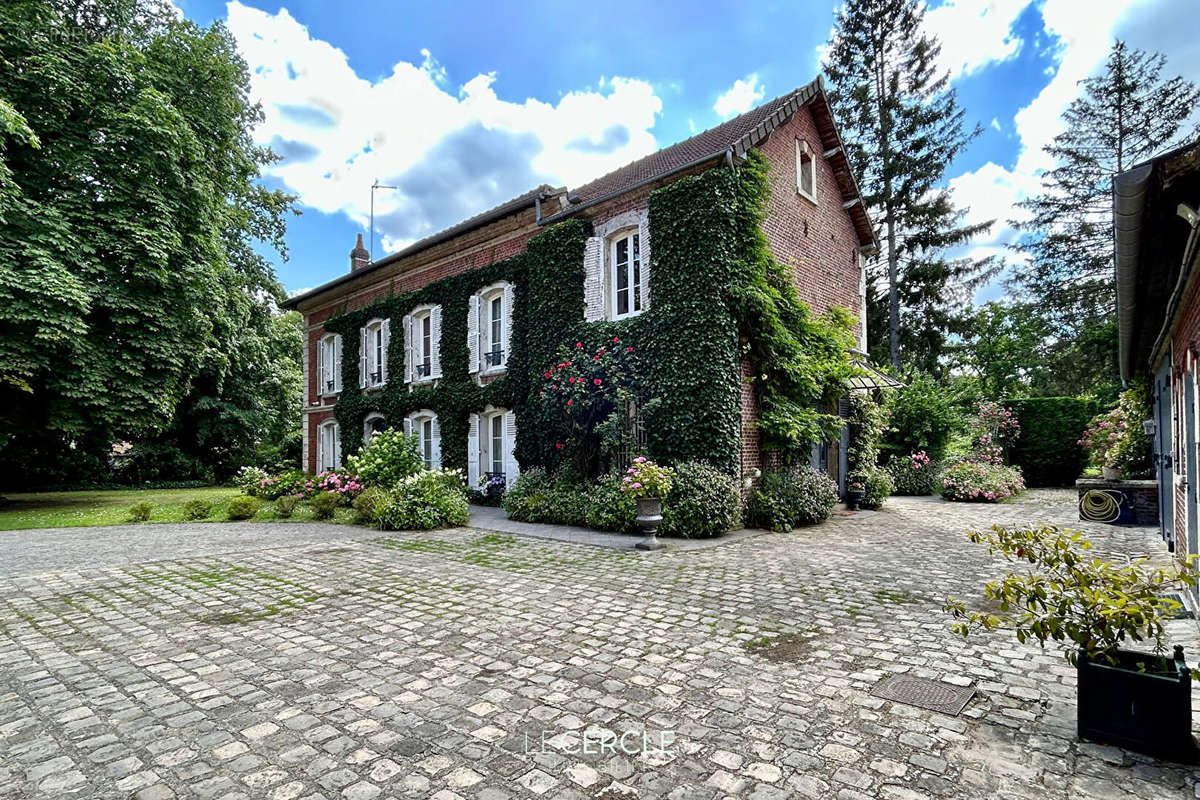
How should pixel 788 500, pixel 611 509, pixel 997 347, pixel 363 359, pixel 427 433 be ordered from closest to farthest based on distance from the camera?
pixel 611 509 < pixel 788 500 < pixel 427 433 < pixel 363 359 < pixel 997 347

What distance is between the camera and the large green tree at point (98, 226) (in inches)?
511

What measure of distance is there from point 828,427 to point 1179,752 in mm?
9180

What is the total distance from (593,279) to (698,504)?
218 inches

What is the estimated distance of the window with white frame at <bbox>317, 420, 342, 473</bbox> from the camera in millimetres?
20031

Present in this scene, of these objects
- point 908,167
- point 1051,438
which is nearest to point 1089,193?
point 908,167

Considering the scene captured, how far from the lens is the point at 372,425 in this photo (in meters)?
18.3

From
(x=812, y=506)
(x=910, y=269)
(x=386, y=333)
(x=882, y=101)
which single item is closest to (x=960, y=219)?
(x=910, y=269)

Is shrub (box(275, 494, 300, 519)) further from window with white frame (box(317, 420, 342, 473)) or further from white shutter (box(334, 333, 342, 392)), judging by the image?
white shutter (box(334, 333, 342, 392))

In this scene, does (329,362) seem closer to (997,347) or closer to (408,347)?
(408,347)

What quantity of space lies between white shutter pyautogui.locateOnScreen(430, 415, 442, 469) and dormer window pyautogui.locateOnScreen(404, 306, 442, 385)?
1344 mm

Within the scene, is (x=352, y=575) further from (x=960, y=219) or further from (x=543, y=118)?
(x=960, y=219)

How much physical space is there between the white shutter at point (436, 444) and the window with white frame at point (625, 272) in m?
6.84

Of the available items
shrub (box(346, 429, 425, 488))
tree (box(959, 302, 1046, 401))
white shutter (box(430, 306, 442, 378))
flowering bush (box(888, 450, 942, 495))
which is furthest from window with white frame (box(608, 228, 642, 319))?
tree (box(959, 302, 1046, 401))

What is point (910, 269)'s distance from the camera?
23.1 m
